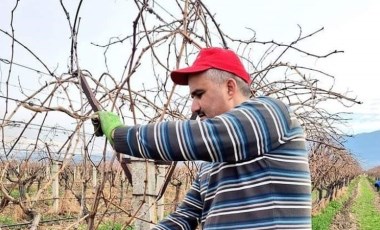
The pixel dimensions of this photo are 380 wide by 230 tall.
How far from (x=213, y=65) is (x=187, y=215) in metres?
0.75

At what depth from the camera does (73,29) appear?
1.70 metres

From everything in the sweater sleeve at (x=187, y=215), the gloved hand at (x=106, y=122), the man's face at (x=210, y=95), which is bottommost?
the sweater sleeve at (x=187, y=215)

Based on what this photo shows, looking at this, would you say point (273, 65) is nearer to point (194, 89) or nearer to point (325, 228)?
point (194, 89)

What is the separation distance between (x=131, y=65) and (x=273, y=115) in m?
0.57

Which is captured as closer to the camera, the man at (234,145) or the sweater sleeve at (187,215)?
the man at (234,145)

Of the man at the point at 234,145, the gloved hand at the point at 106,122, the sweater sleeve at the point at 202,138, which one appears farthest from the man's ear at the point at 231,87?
the gloved hand at the point at 106,122

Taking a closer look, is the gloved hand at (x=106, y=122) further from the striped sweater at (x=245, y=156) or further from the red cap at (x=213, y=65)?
the red cap at (x=213, y=65)

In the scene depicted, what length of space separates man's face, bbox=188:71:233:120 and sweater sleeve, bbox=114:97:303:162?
0.39 feet

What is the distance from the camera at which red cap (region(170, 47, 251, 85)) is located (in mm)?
1620

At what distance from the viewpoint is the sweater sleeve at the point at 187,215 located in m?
2.07

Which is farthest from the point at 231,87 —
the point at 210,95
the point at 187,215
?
the point at 187,215

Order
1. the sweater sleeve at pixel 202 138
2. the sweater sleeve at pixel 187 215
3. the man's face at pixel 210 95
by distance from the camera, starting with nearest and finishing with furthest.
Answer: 1. the sweater sleeve at pixel 202 138
2. the man's face at pixel 210 95
3. the sweater sleeve at pixel 187 215

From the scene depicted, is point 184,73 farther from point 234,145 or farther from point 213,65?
point 234,145

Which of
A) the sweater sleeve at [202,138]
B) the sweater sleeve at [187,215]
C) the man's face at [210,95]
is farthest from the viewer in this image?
the sweater sleeve at [187,215]
